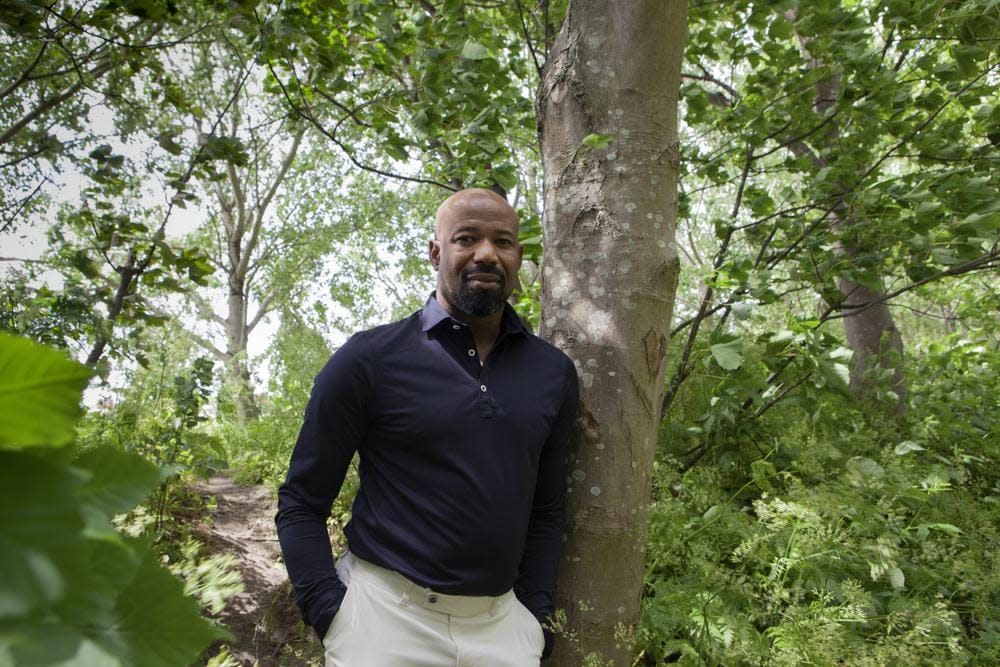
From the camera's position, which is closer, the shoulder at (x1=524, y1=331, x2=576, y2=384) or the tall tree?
the shoulder at (x1=524, y1=331, x2=576, y2=384)

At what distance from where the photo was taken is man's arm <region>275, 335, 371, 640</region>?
2.25 metres

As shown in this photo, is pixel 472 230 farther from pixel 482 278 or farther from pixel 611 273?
pixel 611 273

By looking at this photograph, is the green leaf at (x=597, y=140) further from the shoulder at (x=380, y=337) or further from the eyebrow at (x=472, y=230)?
the shoulder at (x=380, y=337)

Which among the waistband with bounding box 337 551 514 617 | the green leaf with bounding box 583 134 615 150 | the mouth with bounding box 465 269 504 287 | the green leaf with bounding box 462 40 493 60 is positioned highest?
the green leaf with bounding box 462 40 493 60

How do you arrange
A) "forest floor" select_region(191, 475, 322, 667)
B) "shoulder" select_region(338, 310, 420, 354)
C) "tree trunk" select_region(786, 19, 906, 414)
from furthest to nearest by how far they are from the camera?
1. "tree trunk" select_region(786, 19, 906, 414)
2. "forest floor" select_region(191, 475, 322, 667)
3. "shoulder" select_region(338, 310, 420, 354)

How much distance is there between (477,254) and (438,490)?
917 mm

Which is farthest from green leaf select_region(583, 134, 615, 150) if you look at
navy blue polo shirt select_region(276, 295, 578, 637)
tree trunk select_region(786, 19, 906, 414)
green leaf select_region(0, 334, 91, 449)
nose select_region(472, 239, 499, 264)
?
green leaf select_region(0, 334, 91, 449)

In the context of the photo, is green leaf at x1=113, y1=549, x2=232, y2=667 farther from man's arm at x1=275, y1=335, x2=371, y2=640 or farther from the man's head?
the man's head

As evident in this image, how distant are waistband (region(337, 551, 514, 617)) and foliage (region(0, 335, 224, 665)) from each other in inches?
74.9

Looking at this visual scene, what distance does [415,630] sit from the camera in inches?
85.5

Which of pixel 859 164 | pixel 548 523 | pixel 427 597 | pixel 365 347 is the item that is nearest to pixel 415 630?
pixel 427 597

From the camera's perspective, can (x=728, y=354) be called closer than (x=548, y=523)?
No

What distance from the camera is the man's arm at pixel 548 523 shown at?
2383 mm

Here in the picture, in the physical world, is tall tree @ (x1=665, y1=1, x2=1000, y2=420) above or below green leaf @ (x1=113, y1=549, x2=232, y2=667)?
above
